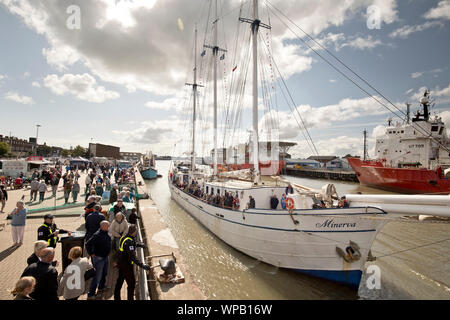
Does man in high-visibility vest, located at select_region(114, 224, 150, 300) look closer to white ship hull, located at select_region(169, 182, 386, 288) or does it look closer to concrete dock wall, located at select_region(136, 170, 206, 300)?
concrete dock wall, located at select_region(136, 170, 206, 300)

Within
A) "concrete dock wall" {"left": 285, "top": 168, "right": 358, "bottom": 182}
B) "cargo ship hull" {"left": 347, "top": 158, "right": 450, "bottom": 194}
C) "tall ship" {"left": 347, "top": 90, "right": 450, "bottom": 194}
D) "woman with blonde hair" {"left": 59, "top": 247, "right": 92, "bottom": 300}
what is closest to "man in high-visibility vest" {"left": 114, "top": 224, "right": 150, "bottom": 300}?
"woman with blonde hair" {"left": 59, "top": 247, "right": 92, "bottom": 300}

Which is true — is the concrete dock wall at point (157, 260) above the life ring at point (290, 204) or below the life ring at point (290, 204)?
below

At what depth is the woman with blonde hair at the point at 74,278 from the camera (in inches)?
142

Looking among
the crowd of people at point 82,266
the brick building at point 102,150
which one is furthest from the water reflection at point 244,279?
the brick building at point 102,150

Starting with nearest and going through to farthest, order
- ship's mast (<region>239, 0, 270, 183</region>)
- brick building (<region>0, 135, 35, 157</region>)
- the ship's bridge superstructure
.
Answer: ship's mast (<region>239, 0, 270, 183</region>) < the ship's bridge superstructure < brick building (<region>0, 135, 35, 157</region>)

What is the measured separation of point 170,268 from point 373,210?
584 centimetres

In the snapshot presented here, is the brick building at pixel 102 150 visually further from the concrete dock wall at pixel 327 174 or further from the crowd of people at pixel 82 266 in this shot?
the crowd of people at pixel 82 266

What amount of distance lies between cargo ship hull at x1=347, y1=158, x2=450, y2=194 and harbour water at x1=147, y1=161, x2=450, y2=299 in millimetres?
12894

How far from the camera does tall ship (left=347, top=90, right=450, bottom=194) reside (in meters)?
22.6

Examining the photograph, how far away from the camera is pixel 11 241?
7113mm

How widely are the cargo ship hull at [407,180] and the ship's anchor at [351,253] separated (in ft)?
61.0
